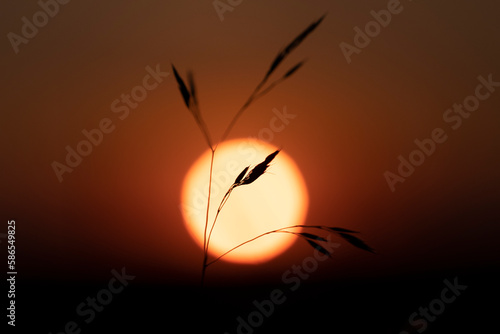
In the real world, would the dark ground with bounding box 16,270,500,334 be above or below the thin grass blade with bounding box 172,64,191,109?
below

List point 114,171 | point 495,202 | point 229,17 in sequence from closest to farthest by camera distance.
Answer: point 229,17 < point 114,171 < point 495,202

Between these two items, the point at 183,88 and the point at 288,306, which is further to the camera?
the point at 288,306

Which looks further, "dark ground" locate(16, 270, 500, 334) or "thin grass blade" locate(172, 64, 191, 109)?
"dark ground" locate(16, 270, 500, 334)

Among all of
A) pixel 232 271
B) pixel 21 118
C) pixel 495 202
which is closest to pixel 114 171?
pixel 21 118

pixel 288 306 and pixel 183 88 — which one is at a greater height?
pixel 183 88

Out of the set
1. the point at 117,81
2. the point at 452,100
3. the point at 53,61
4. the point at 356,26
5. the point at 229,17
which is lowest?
the point at 452,100

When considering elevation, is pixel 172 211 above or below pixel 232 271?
above

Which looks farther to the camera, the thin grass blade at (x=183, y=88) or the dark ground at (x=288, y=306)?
the dark ground at (x=288, y=306)

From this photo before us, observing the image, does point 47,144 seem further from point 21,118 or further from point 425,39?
point 425,39

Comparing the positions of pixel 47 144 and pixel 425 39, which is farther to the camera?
pixel 47 144

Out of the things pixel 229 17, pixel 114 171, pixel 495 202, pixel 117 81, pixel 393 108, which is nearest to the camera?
pixel 229 17

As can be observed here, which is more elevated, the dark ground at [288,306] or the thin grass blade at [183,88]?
the thin grass blade at [183,88]
